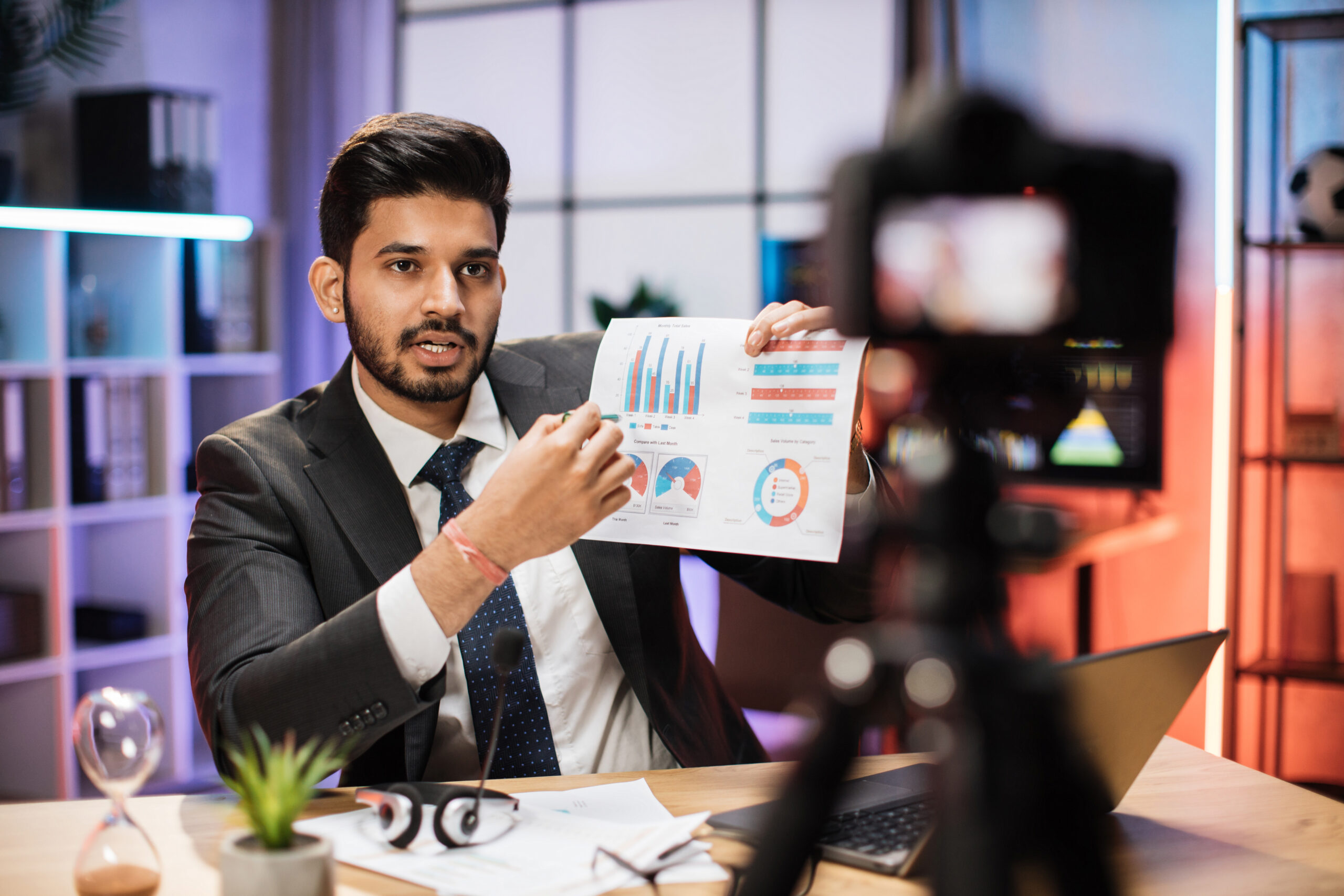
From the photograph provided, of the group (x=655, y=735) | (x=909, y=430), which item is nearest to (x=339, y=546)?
(x=655, y=735)

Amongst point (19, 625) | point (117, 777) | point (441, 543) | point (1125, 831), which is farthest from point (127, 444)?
point (1125, 831)

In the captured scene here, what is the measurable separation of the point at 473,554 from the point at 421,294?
0.51 metres

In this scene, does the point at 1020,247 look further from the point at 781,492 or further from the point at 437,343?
the point at 437,343

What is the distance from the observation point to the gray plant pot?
2.52ft

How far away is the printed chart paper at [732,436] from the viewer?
1205 mm

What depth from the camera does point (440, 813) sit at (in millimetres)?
1010

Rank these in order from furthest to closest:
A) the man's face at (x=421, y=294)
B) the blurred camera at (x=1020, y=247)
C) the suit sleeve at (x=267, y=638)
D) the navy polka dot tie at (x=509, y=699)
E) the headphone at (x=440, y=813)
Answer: the man's face at (x=421, y=294) < the navy polka dot tie at (x=509, y=699) < the suit sleeve at (x=267, y=638) < the headphone at (x=440, y=813) < the blurred camera at (x=1020, y=247)

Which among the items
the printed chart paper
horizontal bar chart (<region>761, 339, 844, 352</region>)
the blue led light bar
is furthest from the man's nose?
the blue led light bar

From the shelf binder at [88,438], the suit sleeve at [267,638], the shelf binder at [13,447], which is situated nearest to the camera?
the suit sleeve at [267,638]

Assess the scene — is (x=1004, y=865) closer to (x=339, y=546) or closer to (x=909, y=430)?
(x=909, y=430)

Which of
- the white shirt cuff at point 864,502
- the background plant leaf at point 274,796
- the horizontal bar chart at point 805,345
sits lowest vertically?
the background plant leaf at point 274,796

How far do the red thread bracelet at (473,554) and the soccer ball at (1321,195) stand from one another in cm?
248

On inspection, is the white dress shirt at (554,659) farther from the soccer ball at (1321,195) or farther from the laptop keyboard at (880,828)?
the soccer ball at (1321,195)

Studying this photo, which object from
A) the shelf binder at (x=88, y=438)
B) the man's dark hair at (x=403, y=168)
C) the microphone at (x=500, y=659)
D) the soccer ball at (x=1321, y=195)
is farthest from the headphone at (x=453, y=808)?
the soccer ball at (x=1321, y=195)
